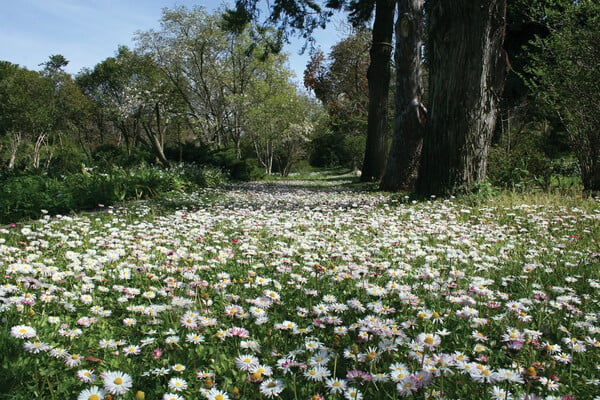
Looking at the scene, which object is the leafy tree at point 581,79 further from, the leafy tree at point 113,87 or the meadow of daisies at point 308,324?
the leafy tree at point 113,87

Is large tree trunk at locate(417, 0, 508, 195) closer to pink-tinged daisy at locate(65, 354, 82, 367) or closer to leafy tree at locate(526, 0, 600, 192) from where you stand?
leafy tree at locate(526, 0, 600, 192)

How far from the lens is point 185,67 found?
88.9 feet

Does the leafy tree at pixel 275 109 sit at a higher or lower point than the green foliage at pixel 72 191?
higher

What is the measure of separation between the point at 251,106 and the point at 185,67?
236 inches

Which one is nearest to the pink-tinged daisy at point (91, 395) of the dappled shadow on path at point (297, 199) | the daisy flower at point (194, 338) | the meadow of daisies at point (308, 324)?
the meadow of daisies at point (308, 324)

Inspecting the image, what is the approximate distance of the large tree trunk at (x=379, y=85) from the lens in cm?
1298

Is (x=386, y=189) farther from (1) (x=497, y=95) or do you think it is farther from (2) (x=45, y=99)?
(2) (x=45, y=99)

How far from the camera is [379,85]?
43.5ft

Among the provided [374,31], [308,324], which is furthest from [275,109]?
[308,324]

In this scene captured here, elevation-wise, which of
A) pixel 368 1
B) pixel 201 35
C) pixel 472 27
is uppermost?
pixel 201 35

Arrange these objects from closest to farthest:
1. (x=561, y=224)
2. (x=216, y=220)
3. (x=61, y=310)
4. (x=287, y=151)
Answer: (x=61, y=310) < (x=561, y=224) < (x=216, y=220) < (x=287, y=151)

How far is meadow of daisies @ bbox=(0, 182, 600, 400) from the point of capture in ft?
5.23

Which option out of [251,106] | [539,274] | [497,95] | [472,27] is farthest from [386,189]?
[251,106]

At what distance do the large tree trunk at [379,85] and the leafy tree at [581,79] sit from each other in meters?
5.52
